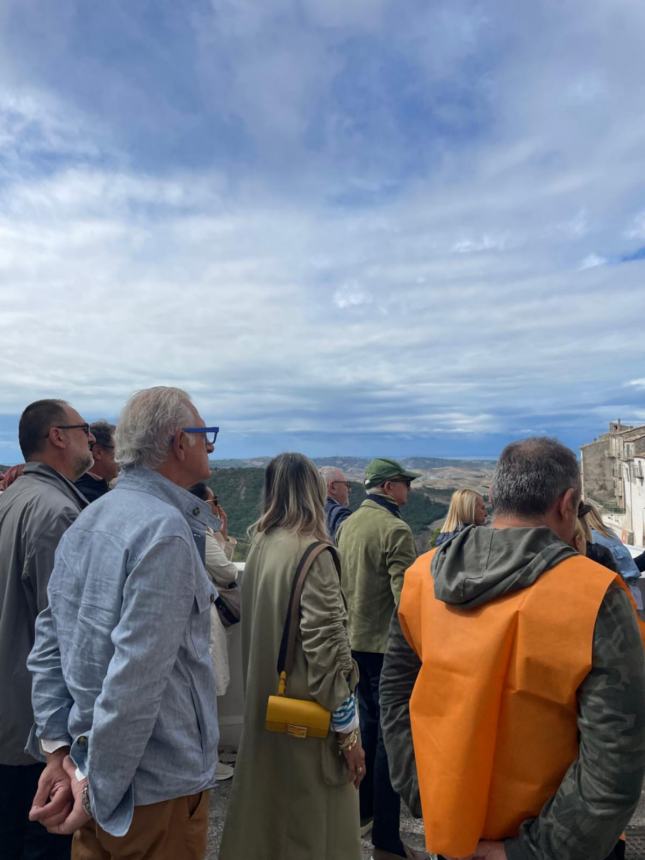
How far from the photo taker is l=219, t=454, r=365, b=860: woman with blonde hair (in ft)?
8.83

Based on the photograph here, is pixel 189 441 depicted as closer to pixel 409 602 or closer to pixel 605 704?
pixel 409 602

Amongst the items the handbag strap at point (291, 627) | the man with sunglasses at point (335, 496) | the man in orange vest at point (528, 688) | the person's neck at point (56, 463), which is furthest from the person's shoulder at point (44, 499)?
the man with sunglasses at point (335, 496)

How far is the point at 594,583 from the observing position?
1.48 meters

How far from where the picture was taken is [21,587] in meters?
2.67

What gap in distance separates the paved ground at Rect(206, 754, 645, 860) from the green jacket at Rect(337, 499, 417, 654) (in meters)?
0.99

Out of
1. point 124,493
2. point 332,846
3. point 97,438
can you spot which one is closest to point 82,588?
point 124,493

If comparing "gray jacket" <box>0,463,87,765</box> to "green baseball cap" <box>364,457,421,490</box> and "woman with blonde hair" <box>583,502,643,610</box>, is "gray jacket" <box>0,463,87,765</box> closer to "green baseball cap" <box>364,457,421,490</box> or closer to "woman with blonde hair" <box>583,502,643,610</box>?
"green baseball cap" <box>364,457,421,490</box>

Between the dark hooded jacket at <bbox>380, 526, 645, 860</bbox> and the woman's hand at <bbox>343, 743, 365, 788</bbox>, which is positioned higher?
the dark hooded jacket at <bbox>380, 526, 645, 860</bbox>

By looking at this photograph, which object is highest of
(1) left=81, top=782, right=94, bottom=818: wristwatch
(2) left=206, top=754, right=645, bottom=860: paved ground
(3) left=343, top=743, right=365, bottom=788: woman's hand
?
(1) left=81, top=782, right=94, bottom=818: wristwatch

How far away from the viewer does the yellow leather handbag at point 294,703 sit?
8.77ft

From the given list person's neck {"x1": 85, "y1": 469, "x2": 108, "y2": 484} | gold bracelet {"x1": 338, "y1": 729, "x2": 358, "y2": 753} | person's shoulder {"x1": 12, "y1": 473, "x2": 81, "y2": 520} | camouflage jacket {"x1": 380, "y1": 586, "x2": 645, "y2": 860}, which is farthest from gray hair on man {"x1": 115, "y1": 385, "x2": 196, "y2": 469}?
person's neck {"x1": 85, "y1": 469, "x2": 108, "y2": 484}

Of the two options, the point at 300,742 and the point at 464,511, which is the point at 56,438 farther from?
the point at 464,511

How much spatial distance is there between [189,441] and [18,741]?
1535 mm

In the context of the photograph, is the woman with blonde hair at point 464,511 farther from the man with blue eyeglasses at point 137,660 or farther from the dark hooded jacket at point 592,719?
the dark hooded jacket at point 592,719
